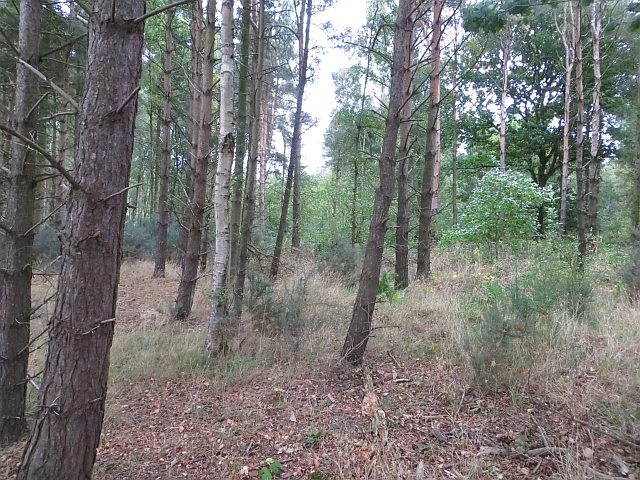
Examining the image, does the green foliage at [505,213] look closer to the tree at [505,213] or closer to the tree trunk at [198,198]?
the tree at [505,213]

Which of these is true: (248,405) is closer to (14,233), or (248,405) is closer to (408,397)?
(408,397)

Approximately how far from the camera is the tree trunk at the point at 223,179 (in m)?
4.58

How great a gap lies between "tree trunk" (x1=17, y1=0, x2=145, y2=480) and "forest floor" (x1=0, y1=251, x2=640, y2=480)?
2.84 ft

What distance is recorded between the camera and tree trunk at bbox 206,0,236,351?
4.58 metres

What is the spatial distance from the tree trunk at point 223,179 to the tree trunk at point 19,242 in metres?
1.94

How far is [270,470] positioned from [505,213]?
8819mm

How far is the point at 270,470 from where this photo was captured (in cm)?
265

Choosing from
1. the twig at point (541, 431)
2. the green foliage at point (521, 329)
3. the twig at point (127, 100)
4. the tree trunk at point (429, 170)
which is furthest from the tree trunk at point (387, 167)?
the tree trunk at point (429, 170)

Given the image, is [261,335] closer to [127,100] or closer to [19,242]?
[19,242]

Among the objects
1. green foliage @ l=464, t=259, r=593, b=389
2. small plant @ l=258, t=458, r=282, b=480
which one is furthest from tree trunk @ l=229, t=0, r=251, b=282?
green foliage @ l=464, t=259, r=593, b=389

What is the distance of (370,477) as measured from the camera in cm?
253

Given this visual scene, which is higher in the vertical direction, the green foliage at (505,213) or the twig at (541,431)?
the green foliage at (505,213)

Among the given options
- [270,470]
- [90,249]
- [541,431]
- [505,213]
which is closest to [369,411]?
[270,470]

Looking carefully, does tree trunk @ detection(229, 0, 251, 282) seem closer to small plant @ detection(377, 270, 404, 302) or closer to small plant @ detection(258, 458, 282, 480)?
small plant @ detection(377, 270, 404, 302)
